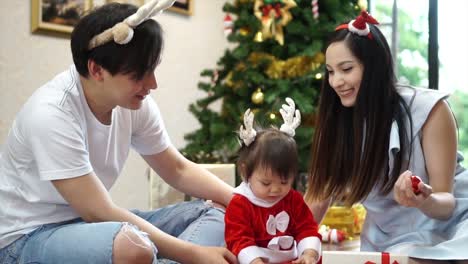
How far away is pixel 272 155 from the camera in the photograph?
5.42 ft

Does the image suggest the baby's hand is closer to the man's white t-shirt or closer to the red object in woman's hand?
the red object in woman's hand

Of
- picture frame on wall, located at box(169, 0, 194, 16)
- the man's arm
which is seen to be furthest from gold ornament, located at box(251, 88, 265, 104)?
the man's arm

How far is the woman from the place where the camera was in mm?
1771

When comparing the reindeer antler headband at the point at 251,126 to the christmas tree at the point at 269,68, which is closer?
the reindeer antler headband at the point at 251,126

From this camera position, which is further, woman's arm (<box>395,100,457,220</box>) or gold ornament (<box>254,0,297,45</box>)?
gold ornament (<box>254,0,297,45</box>)

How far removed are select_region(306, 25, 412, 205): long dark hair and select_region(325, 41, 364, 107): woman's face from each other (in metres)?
0.01

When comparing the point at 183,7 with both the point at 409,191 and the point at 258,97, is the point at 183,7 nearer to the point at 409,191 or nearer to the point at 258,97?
the point at 258,97

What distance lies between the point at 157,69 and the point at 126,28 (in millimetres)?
1992

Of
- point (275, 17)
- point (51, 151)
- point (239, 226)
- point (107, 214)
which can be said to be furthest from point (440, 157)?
point (275, 17)

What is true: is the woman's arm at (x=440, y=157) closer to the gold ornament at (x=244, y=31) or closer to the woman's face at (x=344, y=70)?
the woman's face at (x=344, y=70)

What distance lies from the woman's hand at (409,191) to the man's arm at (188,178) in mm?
616

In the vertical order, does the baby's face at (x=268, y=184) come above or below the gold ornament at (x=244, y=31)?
below

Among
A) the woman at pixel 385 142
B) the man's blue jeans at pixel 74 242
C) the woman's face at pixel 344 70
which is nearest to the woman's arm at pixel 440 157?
the woman at pixel 385 142

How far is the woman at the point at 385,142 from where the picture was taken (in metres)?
1.77
